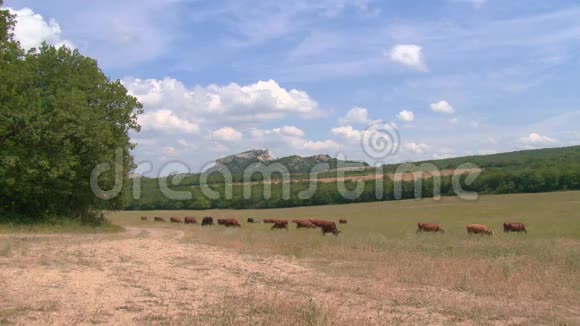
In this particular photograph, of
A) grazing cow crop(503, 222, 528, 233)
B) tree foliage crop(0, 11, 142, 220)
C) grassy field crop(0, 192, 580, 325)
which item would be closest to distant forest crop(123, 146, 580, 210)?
tree foliage crop(0, 11, 142, 220)

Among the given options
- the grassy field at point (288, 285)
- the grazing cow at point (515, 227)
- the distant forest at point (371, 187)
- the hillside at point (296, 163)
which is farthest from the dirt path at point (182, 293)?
the hillside at point (296, 163)

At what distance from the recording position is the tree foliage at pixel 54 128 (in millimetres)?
26281

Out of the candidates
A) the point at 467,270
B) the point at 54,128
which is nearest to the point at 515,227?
the point at 467,270

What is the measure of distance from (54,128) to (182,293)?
20393mm

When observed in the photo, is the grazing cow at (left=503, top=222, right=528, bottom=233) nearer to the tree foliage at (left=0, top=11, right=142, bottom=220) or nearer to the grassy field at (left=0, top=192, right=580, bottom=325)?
the grassy field at (left=0, top=192, right=580, bottom=325)

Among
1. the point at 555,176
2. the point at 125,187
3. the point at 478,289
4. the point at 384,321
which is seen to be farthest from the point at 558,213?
the point at 384,321

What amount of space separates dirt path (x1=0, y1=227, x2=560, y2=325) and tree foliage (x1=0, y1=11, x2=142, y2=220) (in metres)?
12.9

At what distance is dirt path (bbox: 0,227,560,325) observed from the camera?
7.91 meters

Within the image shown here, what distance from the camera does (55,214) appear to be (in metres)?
31.3

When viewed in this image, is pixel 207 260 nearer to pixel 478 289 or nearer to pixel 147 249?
pixel 147 249

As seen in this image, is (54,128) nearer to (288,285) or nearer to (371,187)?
(288,285)

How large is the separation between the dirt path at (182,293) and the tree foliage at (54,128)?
42.2ft

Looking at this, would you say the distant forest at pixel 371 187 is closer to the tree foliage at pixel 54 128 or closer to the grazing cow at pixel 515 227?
the tree foliage at pixel 54 128

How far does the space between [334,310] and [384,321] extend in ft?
2.79
